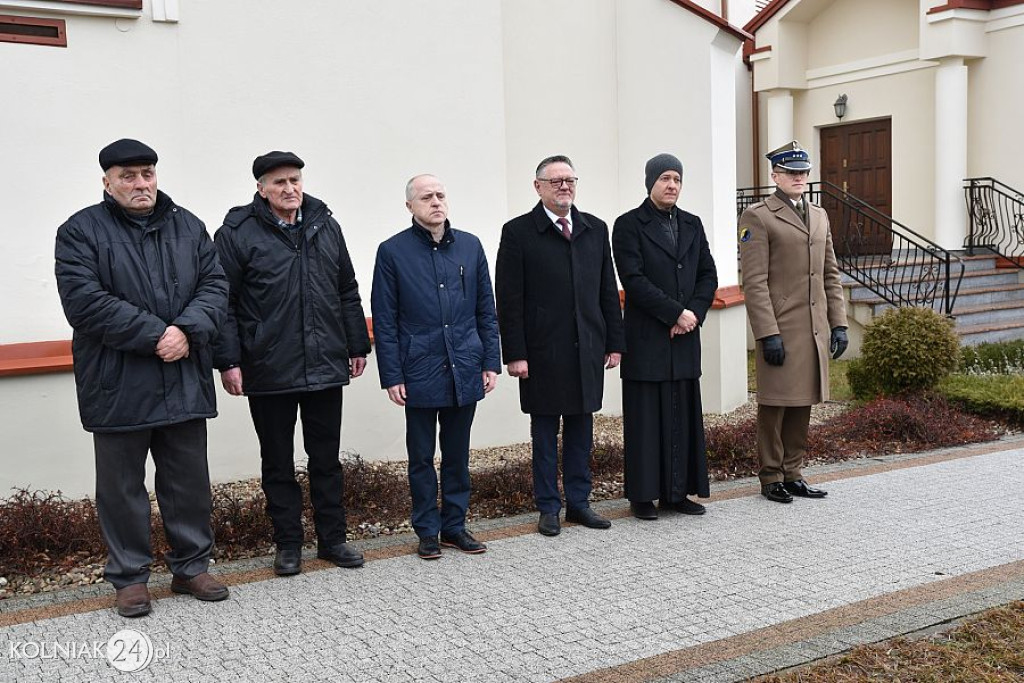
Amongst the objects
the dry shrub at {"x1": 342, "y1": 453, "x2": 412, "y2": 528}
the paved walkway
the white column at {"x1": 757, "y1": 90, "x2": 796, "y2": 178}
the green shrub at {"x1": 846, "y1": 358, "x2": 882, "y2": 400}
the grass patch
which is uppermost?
the white column at {"x1": 757, "y1": 90, "x2": 796, "y2": 178}

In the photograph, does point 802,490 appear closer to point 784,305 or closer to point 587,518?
point 784,305

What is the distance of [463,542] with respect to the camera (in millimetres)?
5492

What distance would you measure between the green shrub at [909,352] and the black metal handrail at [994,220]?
19.6ft

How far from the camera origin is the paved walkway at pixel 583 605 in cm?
397

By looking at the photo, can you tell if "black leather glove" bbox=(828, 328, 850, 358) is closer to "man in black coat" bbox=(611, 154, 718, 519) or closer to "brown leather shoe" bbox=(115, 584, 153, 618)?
"man in black coat" bbox=(611, 154, 718, 519)

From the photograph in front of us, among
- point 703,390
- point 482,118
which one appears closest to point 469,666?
point 482,118

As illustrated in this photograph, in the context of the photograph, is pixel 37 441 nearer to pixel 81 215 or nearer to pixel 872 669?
pixel 81 215

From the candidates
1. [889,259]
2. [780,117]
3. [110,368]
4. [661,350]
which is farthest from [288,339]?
[780,117]

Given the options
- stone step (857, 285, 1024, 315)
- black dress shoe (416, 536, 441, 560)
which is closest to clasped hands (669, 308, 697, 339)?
black dress shoe (416, 536, 441, 560)

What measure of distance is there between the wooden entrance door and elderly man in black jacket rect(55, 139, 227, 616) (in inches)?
486

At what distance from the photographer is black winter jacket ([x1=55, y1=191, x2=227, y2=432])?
14.7ft

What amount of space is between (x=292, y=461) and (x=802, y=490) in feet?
10.5

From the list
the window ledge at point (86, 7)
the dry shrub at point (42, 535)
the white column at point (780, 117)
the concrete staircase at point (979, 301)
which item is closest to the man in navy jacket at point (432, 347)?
the dry shrub at point (42, 535)

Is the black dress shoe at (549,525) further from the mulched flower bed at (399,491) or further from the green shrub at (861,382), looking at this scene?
the green shrub at (861,382)
